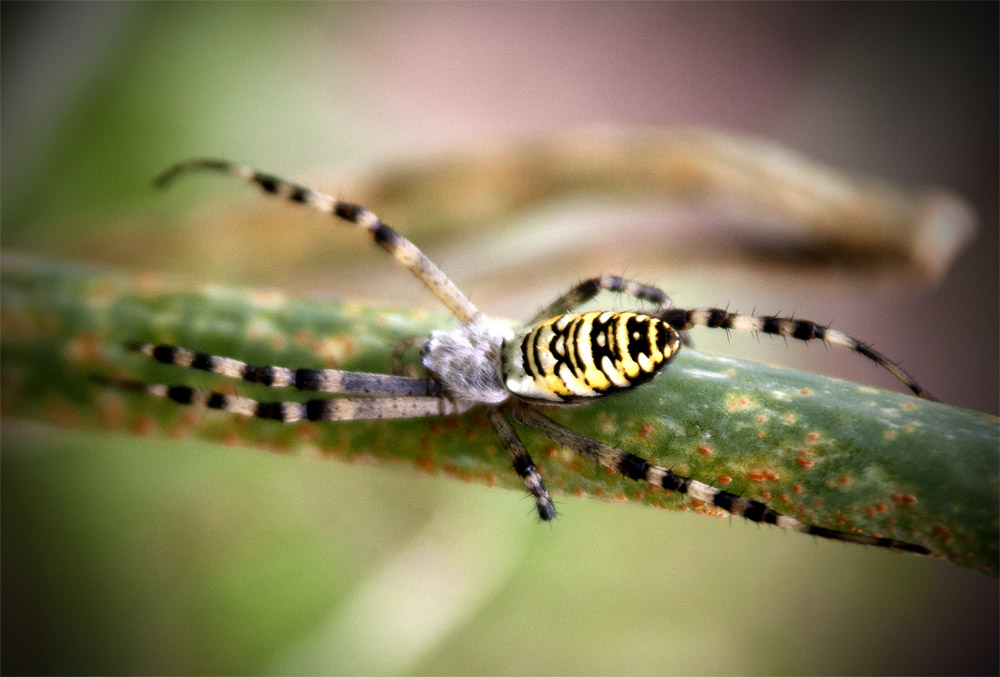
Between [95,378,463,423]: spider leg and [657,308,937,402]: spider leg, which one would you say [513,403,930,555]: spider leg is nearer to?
[95,378,463,423]: spider leg

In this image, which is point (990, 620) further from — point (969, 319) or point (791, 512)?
point (791, 512)

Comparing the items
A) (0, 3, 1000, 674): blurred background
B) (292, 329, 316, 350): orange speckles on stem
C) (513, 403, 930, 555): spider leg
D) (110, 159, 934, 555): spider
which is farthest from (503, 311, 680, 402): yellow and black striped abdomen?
(0, 3, 1000, 674): blurred background

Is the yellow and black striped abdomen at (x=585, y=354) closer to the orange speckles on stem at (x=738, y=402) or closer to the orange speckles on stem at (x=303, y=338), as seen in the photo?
the orange speckles on stem at (x=738, y=402)

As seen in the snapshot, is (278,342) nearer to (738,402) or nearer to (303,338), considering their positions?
(303,338)

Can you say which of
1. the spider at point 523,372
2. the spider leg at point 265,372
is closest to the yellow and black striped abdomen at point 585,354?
the spider at point 523,372

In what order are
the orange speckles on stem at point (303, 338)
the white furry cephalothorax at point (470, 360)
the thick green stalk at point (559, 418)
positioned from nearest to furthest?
the thick green stalk at point (559, 418) < the orange speckles on stem at point (303, 338) < the white furry cephalothorax at point (470, 360)

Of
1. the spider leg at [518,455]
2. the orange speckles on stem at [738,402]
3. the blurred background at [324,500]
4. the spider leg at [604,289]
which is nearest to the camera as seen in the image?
the orange speckles on stem at [738,402]
